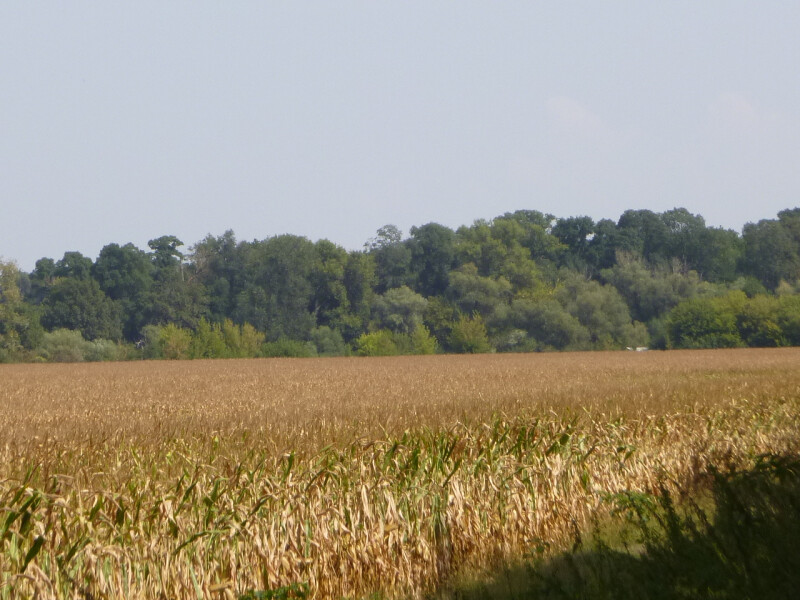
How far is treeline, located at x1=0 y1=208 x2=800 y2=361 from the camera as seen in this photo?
70.2 meters

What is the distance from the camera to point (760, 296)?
7250 cm

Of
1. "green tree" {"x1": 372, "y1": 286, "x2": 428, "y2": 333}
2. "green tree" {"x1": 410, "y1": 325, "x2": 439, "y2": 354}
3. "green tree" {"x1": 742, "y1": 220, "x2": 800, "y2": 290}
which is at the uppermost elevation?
"green tree" {"x1": 742, "y1": 220, "x2": 800, "y2": 290}

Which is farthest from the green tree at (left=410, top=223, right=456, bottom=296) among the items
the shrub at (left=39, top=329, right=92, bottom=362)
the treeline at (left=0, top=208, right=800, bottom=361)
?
the shrub at (left=39, top=329, right=92, bottom=362)

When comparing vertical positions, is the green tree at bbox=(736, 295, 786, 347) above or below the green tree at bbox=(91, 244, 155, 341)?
below

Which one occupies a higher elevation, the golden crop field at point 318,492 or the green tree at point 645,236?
the green tree at point 645,236

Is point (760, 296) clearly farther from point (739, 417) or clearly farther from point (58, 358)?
point (739, 417)

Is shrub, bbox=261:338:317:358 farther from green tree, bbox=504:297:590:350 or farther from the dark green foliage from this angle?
the dark green foliage

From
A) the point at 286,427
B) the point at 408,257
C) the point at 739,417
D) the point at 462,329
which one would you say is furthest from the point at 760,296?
the point at 286,427

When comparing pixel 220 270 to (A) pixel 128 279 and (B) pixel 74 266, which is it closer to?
(A) pixel 128 279

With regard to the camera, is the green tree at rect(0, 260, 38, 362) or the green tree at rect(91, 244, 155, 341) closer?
the green tree at rect(0, 260, 38, 362)

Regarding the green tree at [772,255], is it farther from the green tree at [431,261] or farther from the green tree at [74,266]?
the green tree at [74,266]

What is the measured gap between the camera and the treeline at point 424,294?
230 feet

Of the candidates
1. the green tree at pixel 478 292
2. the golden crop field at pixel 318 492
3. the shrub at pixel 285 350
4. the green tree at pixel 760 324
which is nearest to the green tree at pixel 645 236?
the green tree at pixel 478 292

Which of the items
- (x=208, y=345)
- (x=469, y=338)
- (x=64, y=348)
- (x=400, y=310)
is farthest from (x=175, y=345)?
(x=400, y=310)
